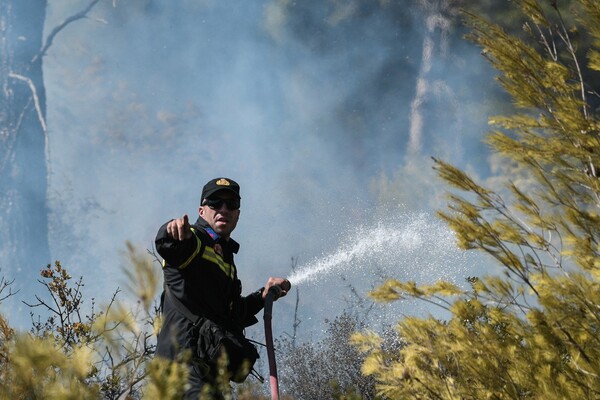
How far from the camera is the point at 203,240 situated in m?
2.68

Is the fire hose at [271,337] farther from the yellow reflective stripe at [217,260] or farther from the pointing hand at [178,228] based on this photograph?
the pointing hand at [178,228]

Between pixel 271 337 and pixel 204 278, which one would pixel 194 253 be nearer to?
pixel 204 278

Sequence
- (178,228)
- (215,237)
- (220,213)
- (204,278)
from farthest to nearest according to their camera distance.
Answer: (220,213), (215,237), (204,278), (178,228)

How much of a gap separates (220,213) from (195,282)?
19.9 inches

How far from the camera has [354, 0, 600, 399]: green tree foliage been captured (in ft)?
7.75

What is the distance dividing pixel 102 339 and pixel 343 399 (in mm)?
1580

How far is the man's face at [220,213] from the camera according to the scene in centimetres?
296

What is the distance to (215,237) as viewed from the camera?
288 centimetres

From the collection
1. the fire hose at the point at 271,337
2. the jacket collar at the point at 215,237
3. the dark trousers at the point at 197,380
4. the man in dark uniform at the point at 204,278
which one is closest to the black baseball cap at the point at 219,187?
the man in dark uniform at the point at 204,278

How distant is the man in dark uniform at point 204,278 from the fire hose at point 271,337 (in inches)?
1.7

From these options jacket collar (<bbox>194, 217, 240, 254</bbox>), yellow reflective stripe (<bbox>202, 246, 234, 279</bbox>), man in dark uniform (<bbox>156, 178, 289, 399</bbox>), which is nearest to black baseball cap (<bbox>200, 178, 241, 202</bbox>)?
man in dark uniform (<bbox>156, 178, 289, 399</bbox>)

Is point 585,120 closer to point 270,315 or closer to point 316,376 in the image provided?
point 270,315

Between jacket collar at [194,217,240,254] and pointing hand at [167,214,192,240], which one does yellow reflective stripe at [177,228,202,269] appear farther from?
jacket collar at [194,217,240,254]

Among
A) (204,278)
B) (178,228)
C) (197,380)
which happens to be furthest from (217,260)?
(197,380)
